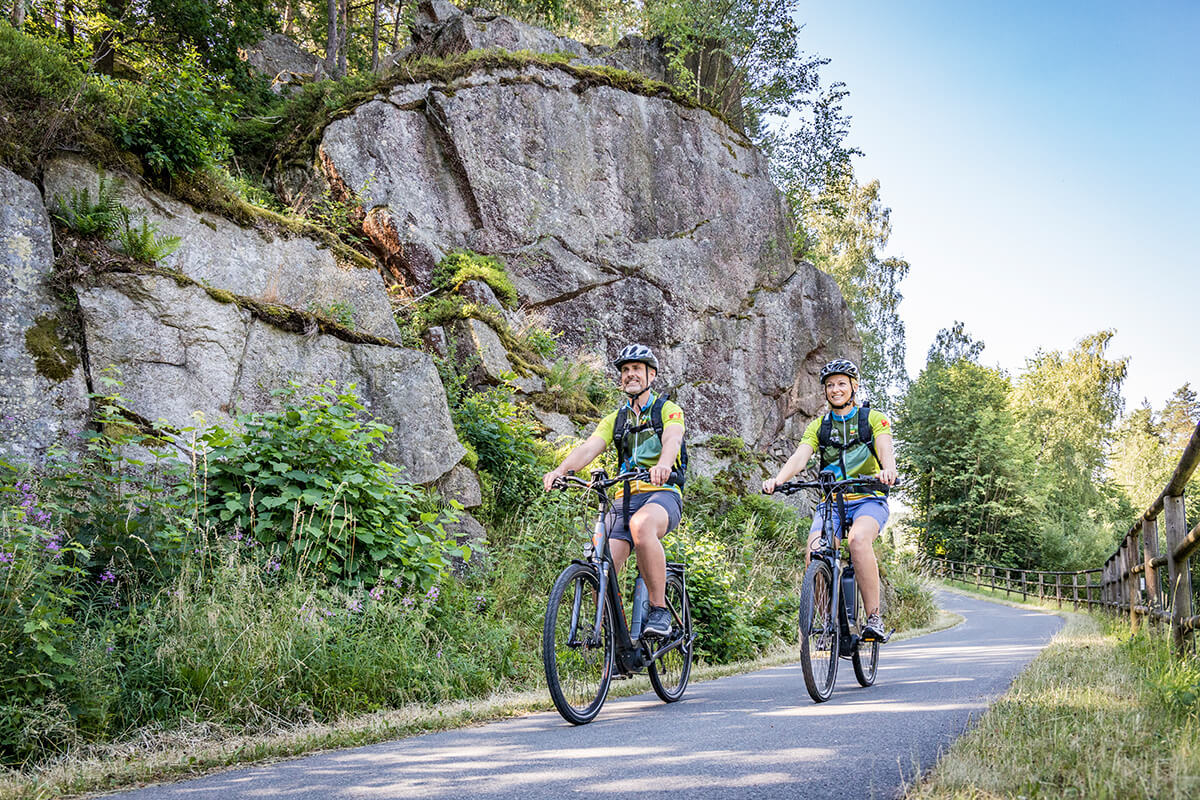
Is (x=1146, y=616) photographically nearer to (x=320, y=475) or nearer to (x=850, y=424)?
(x=850, y=424)

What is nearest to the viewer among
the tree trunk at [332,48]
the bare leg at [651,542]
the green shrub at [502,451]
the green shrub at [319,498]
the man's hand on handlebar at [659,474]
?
the man's hand on handlebar at [659,474]

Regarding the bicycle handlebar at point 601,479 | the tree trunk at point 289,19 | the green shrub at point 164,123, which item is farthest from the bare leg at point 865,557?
the tree trunk at point 289,19

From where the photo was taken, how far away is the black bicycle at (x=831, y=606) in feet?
19.1

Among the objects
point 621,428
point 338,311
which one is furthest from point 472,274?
point 621,428

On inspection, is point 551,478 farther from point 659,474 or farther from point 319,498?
point 319,498

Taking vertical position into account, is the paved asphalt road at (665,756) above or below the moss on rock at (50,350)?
below

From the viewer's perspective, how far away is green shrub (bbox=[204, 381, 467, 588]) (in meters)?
6.36

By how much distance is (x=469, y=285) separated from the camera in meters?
15.5

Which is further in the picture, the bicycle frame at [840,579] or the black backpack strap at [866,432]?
the black backpack strap at [866,432]

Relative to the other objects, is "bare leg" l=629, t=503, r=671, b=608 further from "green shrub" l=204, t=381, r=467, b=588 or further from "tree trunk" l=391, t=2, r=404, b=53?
"tree trunk" l=391, t=2, r=404, b=53

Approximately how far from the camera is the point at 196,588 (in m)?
5.62

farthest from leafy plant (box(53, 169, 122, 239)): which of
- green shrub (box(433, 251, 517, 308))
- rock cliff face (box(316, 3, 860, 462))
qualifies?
green shrub (box(433, 251, 517, 308))

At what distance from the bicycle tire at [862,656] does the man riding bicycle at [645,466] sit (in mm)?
1530

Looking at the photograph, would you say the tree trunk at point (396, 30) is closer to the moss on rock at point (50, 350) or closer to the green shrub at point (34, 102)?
the green shrub at point (34, 102)
